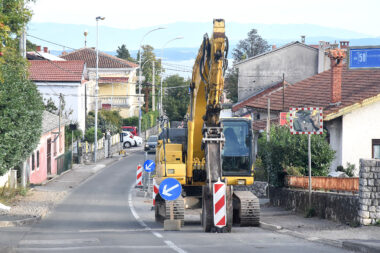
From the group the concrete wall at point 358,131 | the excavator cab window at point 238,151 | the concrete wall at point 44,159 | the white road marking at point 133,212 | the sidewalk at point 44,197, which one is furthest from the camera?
the concrete wall at point 44,159

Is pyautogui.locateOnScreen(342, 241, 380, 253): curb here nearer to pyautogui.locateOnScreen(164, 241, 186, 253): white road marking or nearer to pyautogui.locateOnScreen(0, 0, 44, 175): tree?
pyautogui.locateOnScreen(164, 241, 186, 253): white road marking

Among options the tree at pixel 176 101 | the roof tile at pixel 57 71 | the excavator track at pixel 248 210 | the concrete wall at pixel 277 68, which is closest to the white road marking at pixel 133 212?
the excavator track at pixel 248 210

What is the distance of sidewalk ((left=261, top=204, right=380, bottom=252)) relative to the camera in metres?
13.8

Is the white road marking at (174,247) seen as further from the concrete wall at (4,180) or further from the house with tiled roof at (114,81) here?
the house with tiled roof at (114,81)

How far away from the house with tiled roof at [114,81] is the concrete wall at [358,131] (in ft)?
181

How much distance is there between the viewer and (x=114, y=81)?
85.4m

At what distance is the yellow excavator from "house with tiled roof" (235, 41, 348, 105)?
35844mm

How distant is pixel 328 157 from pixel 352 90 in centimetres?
670

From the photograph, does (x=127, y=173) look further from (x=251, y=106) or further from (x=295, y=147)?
(x=295, y=147)

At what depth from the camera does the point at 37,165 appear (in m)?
39.8

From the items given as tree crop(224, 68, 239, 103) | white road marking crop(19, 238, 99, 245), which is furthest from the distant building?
white road marking crop(19, 238, 99, 245)

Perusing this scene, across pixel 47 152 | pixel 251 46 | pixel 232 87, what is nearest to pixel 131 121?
pixel 232 87

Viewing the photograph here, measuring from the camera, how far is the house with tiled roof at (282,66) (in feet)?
187

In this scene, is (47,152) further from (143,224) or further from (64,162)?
(143,224)
